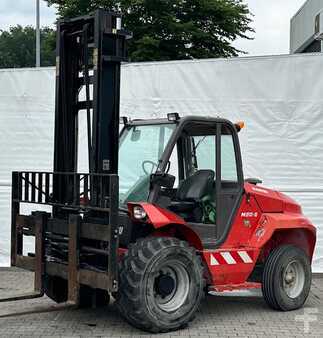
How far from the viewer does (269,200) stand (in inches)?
308

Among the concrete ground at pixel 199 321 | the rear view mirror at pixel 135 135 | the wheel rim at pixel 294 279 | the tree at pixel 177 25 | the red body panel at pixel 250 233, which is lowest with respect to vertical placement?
the concrete ground at pixel 199 321

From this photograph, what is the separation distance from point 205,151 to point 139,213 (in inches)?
56.3

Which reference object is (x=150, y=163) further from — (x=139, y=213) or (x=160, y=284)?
(x=160, y=284)

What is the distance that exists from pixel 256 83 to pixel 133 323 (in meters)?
5.00

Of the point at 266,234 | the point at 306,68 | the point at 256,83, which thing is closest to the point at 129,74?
the point at 256,83

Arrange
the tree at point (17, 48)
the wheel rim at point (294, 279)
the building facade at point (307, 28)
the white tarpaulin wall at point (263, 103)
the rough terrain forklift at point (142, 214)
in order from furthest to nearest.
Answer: the tree at point (17, 48), the building facade at point (307, 28), the white tarpaulin wall at point (263, 103), the wheel rim at point (294, 279), the rough terrain forklift at point (142, 214)

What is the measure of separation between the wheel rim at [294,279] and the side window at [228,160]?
1337mm

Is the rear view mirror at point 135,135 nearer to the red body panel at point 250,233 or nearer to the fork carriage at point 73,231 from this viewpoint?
the fork carriage at point 73,231

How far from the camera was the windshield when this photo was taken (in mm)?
7086

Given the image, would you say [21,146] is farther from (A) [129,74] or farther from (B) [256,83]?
(B) [256,83]

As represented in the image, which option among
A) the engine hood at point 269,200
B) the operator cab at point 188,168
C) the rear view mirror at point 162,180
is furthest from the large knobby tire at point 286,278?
the rear view mirror at point 162,180

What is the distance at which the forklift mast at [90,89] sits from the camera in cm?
681

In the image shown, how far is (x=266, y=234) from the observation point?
7.57 m

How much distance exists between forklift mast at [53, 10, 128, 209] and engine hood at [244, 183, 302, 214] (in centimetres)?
178
